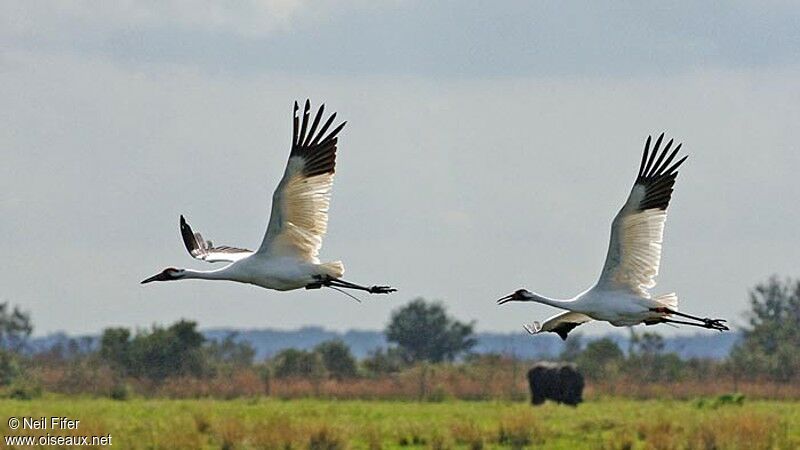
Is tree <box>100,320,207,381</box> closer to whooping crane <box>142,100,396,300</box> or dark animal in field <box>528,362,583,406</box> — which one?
dark animal in field <box>528,362,583,406</box>

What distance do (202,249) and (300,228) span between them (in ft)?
14.3

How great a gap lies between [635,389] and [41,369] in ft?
74.5

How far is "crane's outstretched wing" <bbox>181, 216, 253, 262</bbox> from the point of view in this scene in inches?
1124

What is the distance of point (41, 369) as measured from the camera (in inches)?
2992

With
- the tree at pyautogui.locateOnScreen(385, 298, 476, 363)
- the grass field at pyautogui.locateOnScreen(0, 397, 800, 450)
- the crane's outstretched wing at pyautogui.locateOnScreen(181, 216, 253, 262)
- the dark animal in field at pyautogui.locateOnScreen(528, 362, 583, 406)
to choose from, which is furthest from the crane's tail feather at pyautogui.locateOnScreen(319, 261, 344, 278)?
the tree at pyautogui.locateOnScreen(385, 298, 476, 363)

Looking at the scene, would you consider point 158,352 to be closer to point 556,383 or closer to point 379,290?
point 556,383

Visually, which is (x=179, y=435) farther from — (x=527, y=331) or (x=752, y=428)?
(x=527, y=331)

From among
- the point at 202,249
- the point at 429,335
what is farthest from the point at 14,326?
the point at 202,249

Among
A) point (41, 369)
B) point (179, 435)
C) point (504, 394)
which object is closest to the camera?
point (179, 435)

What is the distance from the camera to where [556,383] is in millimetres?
59156

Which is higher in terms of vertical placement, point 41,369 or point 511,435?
point 41,369

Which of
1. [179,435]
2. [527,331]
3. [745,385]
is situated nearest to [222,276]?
[527,331]

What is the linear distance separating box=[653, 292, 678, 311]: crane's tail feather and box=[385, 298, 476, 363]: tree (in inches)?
3467

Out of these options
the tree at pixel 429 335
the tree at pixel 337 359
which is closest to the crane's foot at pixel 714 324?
the tree at pixel 337 359
